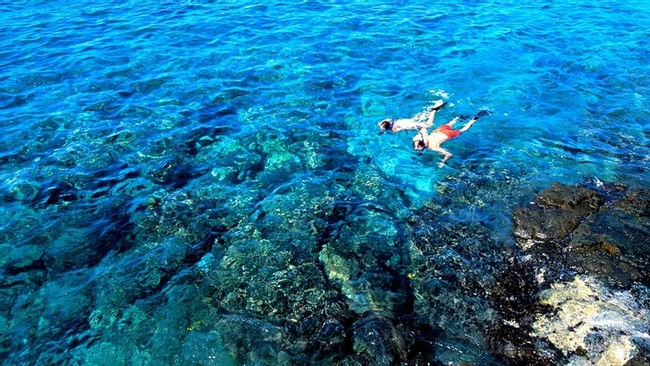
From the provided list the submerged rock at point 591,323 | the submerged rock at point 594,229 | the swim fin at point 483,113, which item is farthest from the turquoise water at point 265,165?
the submerged rock at point 591,323

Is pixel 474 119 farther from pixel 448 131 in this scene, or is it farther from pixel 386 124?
pixel 386 124

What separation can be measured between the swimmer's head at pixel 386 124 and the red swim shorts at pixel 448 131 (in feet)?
4.38

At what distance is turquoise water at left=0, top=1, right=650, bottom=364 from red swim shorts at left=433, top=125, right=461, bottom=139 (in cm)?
35

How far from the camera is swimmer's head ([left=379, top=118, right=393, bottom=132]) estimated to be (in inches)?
505

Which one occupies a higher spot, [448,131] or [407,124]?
[448,131]

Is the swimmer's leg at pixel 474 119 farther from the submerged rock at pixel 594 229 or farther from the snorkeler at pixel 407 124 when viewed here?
the submerged rock at pixel 594 229

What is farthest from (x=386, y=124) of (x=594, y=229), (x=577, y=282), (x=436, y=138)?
(x=577, y=282)

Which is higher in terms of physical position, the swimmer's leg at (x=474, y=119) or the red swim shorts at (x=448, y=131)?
the red swim shorts at (x=448, y=131)

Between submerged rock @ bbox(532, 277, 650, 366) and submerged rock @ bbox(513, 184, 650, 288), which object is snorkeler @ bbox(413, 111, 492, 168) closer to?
submerged rock @ bbox(513, 184, 650, 288)

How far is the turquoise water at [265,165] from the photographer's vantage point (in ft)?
26.2

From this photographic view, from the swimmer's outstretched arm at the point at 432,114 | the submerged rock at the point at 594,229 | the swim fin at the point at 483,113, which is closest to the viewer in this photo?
the submerged rock at the point at 594,229

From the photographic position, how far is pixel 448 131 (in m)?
12.4

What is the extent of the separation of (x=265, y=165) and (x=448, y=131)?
525 centimetres

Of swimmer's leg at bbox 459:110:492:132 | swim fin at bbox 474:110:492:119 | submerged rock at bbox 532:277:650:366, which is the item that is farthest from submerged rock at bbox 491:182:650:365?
swim fin at bbox 474:110:492:119
